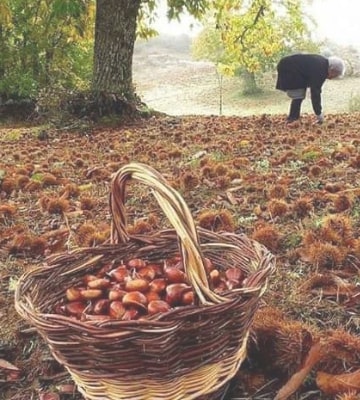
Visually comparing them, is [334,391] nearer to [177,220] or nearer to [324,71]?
[177,220]

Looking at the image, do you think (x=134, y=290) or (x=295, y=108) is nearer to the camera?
(x=134, y=290)

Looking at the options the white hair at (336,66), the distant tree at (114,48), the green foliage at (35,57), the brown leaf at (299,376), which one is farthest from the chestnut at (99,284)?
the green foliage at (35,57)

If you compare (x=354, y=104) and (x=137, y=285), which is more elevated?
(x=137, y=285)

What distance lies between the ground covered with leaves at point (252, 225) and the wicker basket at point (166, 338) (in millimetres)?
135

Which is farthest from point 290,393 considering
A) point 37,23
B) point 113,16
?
point 37,23

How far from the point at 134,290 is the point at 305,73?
18.3ft

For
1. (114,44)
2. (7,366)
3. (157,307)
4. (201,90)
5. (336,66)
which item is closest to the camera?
(157,307)

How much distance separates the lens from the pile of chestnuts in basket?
105 cm

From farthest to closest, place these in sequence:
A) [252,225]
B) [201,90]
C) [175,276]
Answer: [201,90] → [252,225] → [175,276]

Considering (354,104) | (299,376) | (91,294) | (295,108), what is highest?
(91,294)

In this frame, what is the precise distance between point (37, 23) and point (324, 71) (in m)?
6.39

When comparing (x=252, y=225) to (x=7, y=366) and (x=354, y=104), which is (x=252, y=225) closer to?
(x=7, y=366)

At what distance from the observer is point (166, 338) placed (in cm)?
92

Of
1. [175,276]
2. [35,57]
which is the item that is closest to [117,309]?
[175,276]
